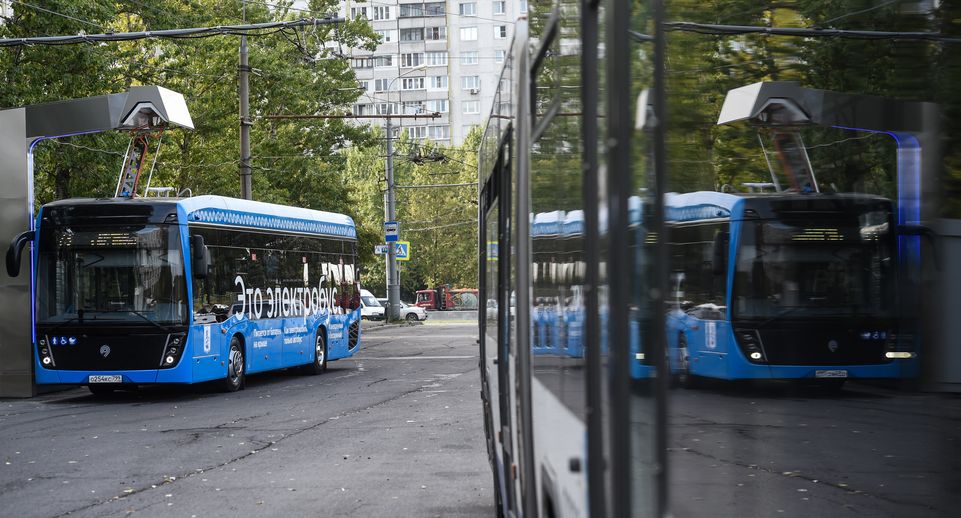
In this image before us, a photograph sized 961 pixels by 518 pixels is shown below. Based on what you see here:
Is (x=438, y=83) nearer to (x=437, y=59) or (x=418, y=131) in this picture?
(x=437, y=59)

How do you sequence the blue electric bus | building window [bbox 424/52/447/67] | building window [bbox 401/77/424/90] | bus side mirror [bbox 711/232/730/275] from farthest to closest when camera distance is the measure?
building window [bbox 401/77/424/90] < building window [bbox 424/52/447/67] < the blue electric bus < bus side mirror [bbox 711/232/730/275]

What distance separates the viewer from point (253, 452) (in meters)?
11.9

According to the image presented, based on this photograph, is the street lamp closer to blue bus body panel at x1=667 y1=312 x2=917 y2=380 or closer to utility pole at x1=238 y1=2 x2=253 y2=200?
utility pole at x1=238 y1=2 x2=253 y2=200

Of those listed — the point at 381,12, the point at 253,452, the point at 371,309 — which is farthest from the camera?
the point at 381,12

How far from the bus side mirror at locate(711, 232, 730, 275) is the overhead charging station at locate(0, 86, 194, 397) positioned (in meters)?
18.3

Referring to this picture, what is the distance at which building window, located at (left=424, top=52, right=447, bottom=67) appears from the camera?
109 meters

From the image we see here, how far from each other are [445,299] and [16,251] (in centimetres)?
6556

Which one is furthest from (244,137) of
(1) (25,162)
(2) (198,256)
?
(2) (198,256)

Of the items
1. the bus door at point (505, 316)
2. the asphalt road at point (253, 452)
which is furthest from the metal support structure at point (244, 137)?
the bus door at point (505, 316)

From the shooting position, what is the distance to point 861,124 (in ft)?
5.42

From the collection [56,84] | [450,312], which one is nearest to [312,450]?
[56,84]

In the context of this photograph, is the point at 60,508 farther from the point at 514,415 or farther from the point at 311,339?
the point at 311,339

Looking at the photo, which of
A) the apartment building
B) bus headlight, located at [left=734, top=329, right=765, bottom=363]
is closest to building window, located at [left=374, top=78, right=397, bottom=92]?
the apartment building

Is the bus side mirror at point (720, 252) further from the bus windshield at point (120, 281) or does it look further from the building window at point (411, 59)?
the building window at point (411, 59)
